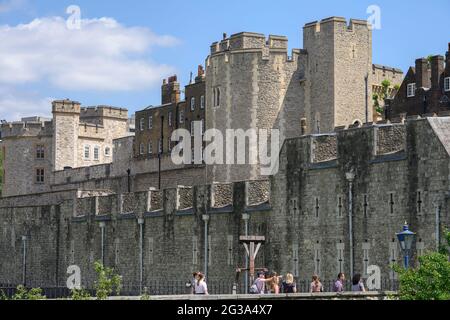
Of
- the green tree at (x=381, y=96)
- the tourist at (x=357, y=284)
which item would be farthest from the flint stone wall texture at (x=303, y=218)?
the green tree at (x=381, y=96)

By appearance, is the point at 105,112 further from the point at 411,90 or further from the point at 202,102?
the point at 411,90

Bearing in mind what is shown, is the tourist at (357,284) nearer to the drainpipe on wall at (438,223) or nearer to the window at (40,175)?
the drainpipe on wall at (438,223)

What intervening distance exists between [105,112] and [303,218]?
224 feet

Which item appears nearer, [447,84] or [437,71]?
[447,84]

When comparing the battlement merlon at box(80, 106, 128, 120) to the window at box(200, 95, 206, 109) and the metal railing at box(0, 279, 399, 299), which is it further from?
the metal railing at box(0, 279, 399, 299)

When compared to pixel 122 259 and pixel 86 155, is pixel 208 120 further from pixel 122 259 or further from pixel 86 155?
pixel 86 155

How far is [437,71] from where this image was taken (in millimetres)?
83250

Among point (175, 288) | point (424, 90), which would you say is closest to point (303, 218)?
point (175, 288)

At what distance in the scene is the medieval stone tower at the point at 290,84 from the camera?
74.5 metres

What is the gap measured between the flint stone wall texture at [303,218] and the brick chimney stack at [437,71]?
27300mm

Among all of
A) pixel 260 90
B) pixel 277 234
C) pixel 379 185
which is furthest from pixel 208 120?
pixel 379 185

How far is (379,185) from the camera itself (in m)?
43.9
